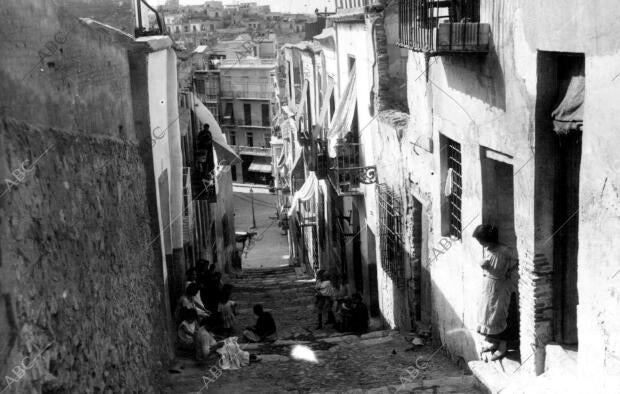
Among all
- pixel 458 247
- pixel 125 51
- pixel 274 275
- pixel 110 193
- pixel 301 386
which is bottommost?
pixel 274 275

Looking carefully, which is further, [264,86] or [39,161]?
[264,86]

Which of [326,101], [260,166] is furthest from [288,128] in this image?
[260,166]

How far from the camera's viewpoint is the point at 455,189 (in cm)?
954

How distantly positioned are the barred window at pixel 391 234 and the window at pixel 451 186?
2.28 m

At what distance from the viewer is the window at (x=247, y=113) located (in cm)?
5178

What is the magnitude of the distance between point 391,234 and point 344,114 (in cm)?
414

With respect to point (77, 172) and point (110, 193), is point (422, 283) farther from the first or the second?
point (77, 172)

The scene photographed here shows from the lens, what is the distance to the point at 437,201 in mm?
9906

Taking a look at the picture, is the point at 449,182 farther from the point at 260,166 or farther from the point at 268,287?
the point at 260,166

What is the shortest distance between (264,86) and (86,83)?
43.2 meters

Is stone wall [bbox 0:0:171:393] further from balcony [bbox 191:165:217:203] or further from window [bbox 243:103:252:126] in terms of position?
window [bbox 243:103:252:126]

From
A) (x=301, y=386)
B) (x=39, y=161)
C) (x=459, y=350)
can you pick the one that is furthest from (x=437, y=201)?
(x=39, y=161)

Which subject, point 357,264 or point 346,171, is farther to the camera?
point 357,264

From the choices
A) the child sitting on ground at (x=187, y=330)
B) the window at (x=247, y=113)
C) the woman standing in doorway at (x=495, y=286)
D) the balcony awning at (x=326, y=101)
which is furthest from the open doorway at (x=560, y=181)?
the window at (x=247, y=113)
